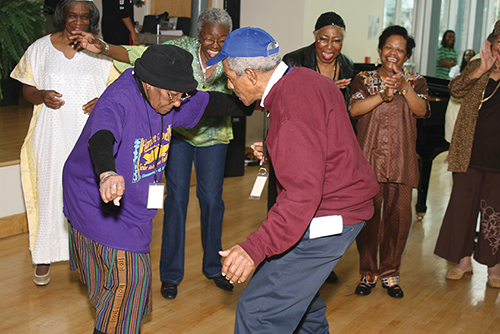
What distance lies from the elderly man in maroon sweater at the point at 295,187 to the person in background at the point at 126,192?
269 mm

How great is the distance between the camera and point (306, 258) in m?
1.89

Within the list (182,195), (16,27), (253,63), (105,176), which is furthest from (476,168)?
(16,27)

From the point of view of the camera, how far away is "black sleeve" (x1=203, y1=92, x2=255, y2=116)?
104 inches

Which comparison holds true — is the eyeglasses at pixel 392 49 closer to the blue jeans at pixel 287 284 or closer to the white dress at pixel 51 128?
the blue jeans at pixel 287 284

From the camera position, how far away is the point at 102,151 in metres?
1.81

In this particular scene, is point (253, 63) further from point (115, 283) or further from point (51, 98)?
point (51, 98)

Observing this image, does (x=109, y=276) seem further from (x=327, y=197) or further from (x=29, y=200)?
(x=29, y=200)

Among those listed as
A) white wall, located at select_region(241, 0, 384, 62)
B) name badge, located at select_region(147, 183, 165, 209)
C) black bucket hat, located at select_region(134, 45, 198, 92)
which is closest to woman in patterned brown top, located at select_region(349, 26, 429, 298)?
black bucket hat, located at select_region(134, 45, 198, 92)

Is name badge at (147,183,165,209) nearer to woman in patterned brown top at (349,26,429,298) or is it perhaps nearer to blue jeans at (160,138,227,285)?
blue jeans at (160,138,227,285)

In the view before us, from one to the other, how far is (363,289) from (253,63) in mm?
2044

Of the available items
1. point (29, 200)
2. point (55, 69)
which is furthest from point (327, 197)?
point (29, 200)

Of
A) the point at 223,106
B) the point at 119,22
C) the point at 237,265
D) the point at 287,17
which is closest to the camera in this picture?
the point at 237,265

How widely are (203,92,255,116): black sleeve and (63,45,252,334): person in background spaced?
48 cm

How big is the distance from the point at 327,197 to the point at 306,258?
0.79 ft
